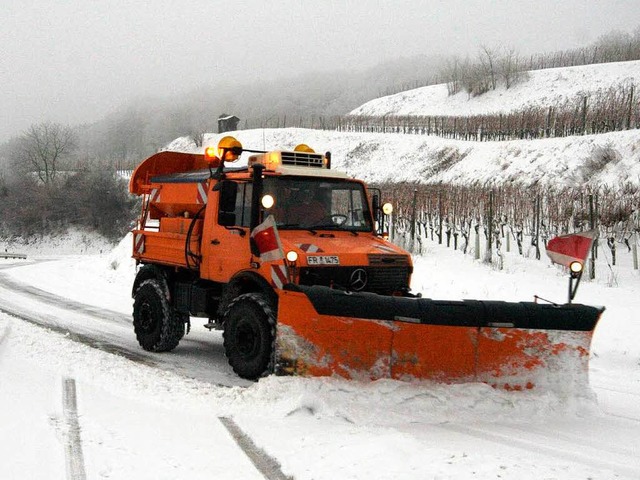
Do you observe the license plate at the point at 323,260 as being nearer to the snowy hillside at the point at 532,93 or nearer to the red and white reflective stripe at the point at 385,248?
the red and white reflective stripe at the point at 385,248

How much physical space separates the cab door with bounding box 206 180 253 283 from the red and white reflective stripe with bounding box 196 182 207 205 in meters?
0.43

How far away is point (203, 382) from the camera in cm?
659

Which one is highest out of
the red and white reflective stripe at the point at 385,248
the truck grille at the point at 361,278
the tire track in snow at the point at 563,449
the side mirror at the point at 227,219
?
the side mirror at the point at 227,219

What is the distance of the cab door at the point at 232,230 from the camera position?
672 cm

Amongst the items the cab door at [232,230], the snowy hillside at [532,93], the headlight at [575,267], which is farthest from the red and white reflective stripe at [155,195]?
the snowy hillside at [532,93]

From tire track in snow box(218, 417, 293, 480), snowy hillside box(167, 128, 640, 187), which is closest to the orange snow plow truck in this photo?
tire track in snow box(218, 417, 293, 480)

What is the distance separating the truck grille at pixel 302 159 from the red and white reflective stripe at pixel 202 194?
114 cm

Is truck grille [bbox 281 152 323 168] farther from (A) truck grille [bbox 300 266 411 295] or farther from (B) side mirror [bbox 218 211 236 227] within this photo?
(A) truck grille [bbox 300 266 411 295]

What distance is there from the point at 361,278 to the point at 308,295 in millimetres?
1050

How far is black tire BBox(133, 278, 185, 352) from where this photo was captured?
26.8 feet

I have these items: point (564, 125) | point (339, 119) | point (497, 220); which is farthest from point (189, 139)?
point (497, 220)

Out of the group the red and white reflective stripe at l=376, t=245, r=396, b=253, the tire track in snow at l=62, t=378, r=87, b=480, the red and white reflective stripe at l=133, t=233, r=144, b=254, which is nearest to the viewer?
the tire track in snow at l=62, t=378, r=87, b=480

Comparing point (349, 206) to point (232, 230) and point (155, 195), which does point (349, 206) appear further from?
point (155, 195)

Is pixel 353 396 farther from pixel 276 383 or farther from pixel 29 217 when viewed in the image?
pixel 29 217
